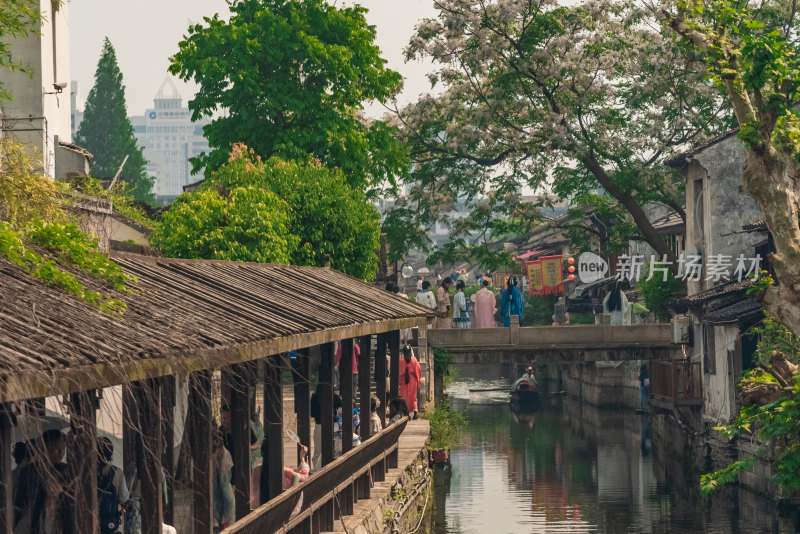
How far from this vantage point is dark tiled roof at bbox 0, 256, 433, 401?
5996mm

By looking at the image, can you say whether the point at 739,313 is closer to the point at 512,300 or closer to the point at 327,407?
the point at 512,300

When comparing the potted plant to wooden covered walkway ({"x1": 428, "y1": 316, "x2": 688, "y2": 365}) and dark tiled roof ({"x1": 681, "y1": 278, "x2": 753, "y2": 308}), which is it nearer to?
wooden covered walkway ({"x1": 428, "y1": 316, "x2": 688, "y2": 365})

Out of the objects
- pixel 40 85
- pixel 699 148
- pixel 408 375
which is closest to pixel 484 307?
pixel 699 148

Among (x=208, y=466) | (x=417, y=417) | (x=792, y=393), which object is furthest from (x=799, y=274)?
(x=417, y=417)

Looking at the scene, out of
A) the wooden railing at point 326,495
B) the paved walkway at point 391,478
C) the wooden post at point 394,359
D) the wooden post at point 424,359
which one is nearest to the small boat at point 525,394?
the wooden post at point 424,359

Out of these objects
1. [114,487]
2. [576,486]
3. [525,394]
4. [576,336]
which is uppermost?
Answer: [576,336]

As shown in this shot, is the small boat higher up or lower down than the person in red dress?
lower down

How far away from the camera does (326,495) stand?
13.0 m

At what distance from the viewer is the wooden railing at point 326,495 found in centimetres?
1013

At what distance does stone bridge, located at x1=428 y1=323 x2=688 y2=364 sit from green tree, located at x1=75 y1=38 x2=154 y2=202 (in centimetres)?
3938

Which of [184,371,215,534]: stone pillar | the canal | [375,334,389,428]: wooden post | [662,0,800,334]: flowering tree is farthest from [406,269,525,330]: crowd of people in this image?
[184,371,215,534]: stone pillar

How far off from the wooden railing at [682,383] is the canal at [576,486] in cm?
191

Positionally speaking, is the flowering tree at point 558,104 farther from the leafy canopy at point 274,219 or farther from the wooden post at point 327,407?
the wooden post at point 327,407

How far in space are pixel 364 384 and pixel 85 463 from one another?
9.43 m
